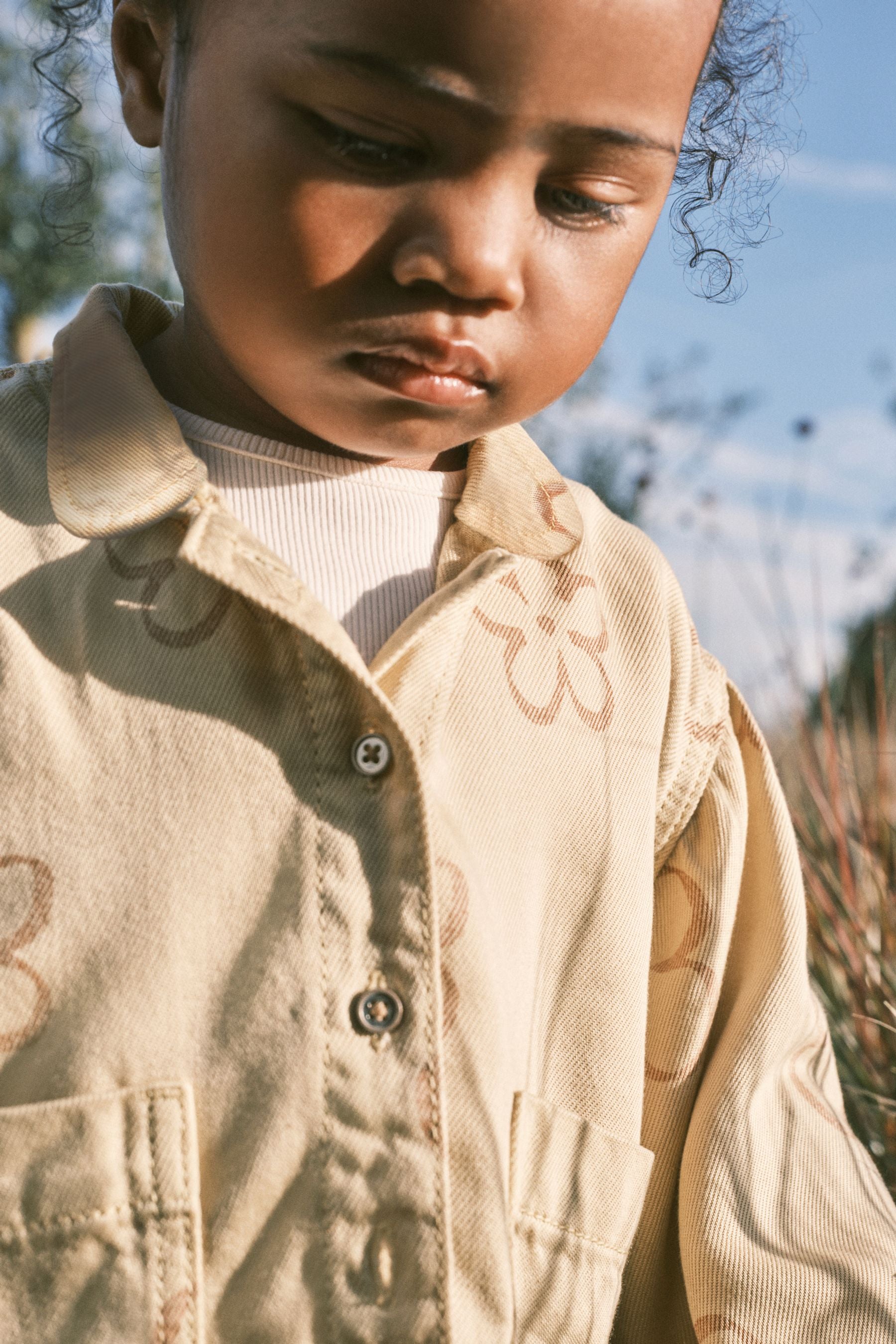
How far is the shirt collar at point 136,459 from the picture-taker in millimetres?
994

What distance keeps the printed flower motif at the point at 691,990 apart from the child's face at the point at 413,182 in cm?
54

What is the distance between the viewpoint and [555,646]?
3.78ft

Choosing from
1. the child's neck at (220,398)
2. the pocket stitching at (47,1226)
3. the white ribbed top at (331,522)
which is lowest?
the pocket stitching at (47,1226)

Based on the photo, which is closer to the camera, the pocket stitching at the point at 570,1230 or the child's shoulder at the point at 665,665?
the pocket stitching at the point at 570,1230

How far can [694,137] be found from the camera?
52.5 inches

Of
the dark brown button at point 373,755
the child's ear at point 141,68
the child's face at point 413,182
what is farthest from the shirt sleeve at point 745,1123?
the child's ear at point 141,68

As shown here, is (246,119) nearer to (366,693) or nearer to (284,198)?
(284,198)

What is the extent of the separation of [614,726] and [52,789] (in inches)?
20.1

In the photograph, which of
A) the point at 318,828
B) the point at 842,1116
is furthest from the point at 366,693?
the point at 842,1116

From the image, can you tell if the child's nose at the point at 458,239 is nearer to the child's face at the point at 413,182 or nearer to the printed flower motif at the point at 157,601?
the child's face at the point at 413,182

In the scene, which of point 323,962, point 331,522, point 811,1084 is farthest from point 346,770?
point 811,1084

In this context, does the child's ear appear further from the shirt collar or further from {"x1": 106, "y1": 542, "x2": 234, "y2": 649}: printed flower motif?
{"x1": 106, "y1": 542, "x2": 234, "y2": 649}: printed flower motif

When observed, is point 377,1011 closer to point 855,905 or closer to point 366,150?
point 366,150

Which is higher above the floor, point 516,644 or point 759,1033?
point 516,644
